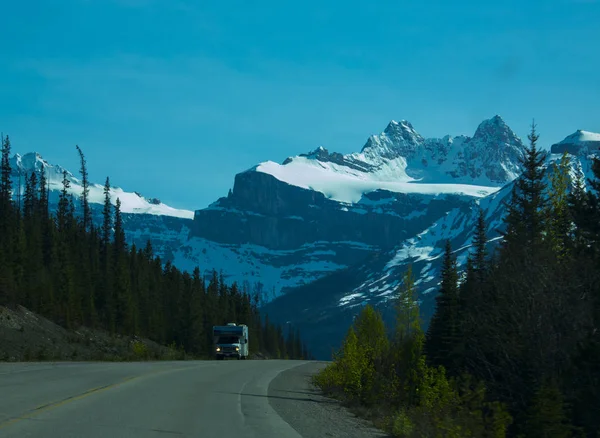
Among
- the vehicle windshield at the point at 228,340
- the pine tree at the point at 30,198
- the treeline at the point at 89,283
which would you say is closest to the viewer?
the treeline at the point at 89,283

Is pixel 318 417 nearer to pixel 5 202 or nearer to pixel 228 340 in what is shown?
pixel 228 340

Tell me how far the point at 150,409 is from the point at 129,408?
450mm

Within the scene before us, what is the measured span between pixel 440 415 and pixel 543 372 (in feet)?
10.4

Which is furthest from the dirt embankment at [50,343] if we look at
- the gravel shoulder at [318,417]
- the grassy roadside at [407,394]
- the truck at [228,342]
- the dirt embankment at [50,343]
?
the gravel shoulder at [318,417]

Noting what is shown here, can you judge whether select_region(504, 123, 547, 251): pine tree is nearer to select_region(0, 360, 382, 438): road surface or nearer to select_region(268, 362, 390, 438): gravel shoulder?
select_region(268, 362, 390, 438): gravel shoulder

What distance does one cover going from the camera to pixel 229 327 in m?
65.9

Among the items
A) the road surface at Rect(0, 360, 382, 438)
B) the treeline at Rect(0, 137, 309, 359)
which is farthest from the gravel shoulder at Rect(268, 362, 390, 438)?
the treeline at Rect(0, 137, 309, 359)

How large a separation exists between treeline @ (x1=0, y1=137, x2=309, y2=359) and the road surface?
103 feet

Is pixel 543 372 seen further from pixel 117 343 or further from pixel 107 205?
pixel 107 205

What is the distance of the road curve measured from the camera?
1273cm

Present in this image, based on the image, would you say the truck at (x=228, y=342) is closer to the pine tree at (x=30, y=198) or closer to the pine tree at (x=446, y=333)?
the pine tree at (x=446, y=333)

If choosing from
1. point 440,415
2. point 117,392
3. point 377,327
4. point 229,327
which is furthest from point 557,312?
point 229,327

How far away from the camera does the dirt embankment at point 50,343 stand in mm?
41916

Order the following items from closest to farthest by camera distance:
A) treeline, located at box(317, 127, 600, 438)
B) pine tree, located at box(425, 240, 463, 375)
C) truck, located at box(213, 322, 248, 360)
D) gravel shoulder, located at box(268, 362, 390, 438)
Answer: treeline, located at box(317, 127, 600, 438), gravel shoulder, located at box(268, 362, 390, 438), pine tree, located at box(425, 240, 463, 375), truck, located at box(213, 322, 248, 360)
